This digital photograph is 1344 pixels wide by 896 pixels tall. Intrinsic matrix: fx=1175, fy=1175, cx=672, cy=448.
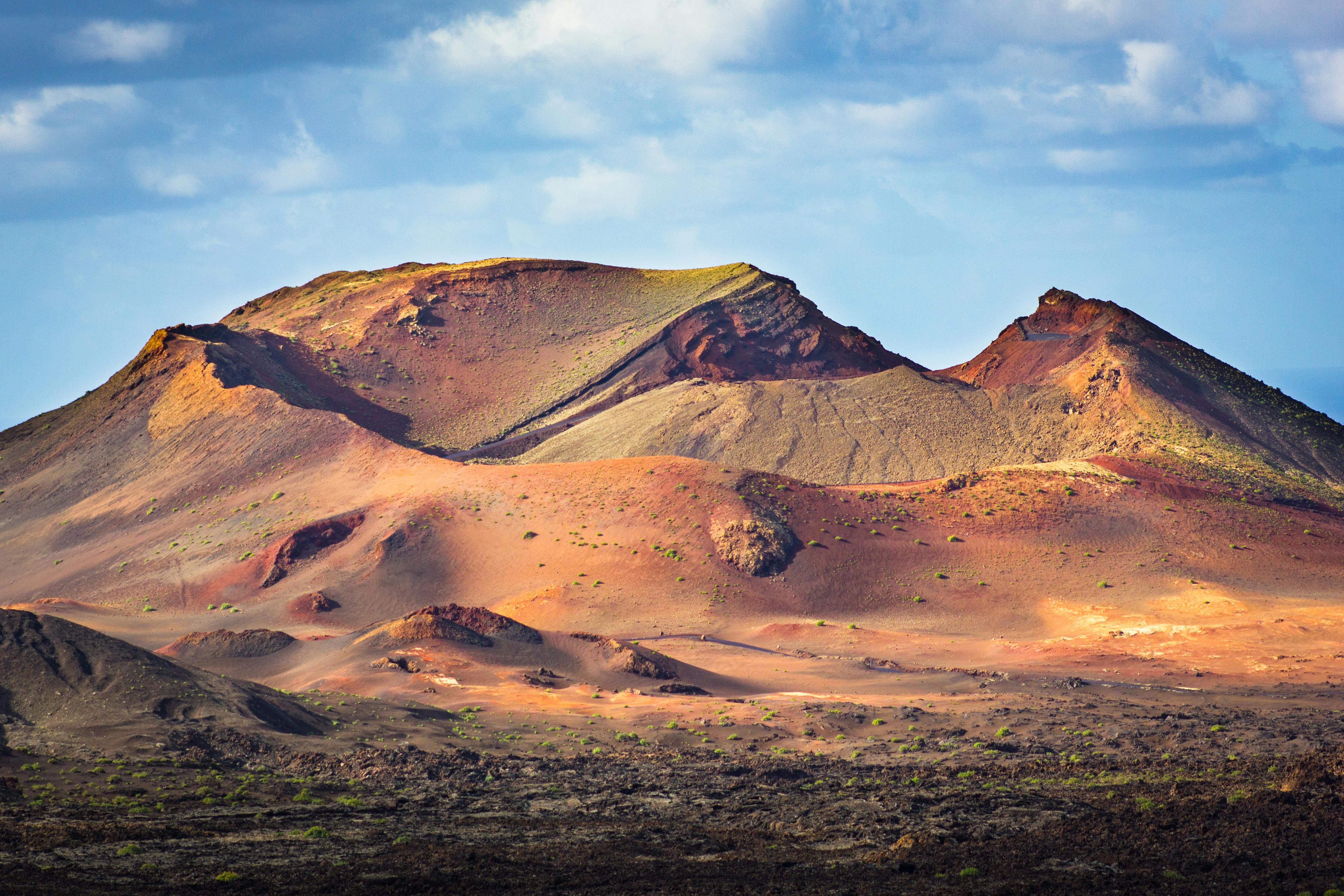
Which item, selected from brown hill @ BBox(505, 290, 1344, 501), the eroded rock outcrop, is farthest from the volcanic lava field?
brown hill @ BBox(505, 290, 1344, 501)

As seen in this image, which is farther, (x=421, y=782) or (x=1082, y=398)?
(x=1082, y=398)

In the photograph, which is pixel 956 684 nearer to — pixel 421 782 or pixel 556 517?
pixel 421 782

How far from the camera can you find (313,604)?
59656 mm

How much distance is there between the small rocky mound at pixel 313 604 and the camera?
59406 mm

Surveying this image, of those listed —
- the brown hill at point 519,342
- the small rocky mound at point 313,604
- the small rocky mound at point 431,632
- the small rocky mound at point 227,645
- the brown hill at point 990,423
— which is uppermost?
the brown hill at point 519,342

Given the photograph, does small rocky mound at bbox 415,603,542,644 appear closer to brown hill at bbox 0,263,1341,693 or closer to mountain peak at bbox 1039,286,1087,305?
brown hill at bbox 0,263,1341,693

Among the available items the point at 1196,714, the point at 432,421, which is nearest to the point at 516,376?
the point at 432,421

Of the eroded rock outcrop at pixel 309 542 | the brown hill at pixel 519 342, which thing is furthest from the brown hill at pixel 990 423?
the eroded rock outcrop at pixel 309 542

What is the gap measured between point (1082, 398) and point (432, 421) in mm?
50901

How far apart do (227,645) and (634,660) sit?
1696 centimetres

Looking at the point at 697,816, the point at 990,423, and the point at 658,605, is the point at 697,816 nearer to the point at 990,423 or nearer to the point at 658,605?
the point at 658,605

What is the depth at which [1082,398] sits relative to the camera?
86312 millimetres

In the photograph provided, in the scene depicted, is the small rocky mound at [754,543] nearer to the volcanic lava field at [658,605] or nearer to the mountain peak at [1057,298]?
the volcanic lava field at [658,605]

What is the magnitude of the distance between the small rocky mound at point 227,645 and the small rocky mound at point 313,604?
964 centimetres
